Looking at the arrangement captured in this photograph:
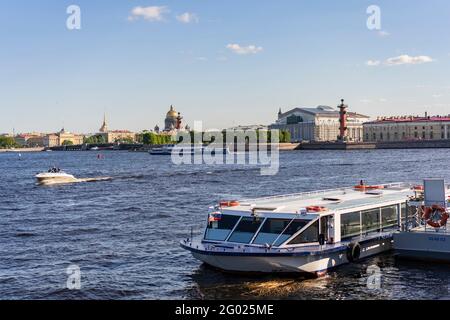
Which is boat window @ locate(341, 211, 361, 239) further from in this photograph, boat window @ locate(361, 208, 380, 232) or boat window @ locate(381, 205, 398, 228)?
boat window @ locate(381, 205, 398, 228)

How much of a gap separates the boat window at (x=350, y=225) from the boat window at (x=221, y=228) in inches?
121

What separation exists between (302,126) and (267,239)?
179988 millimetres

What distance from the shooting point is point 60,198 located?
128 feet

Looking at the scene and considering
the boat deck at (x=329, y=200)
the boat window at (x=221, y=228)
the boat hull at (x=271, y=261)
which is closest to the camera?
the boat hull at (x=271, y=261)

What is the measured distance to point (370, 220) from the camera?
59.8 feet

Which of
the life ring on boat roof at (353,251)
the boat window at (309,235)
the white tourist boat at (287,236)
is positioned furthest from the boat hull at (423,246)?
the boat window at (309,235)

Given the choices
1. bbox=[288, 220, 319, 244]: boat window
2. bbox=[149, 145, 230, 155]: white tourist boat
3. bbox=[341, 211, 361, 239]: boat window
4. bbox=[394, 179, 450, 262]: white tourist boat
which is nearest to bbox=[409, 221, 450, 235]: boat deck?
bbox=[394, 179, 450, 262]: white tourist boat

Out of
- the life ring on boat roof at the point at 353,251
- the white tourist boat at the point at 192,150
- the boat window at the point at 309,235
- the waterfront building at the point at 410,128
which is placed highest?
the waterfront building at the point at 410,128

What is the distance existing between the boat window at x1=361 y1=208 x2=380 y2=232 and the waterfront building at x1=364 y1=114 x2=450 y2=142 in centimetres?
13496

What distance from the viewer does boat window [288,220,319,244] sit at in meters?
15.5

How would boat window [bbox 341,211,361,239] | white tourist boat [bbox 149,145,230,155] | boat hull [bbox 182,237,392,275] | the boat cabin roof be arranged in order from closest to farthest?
boat hull [bbox 182,237,392,275] → the boat cabin roof → boat window [bbox 341,211,361,239] → white tourist boat [bbox 149,145,230,155]

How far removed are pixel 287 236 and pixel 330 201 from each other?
3.39 m

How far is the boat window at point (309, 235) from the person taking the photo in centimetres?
1551

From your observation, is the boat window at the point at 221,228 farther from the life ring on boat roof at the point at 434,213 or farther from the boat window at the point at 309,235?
the life ring on boat roof at the point at 434,213
